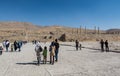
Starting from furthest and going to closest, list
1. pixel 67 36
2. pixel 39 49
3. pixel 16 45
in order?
pixel 67 36
pixel 16 45
pixel 39 49

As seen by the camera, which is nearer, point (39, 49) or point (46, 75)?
point (46, 75)

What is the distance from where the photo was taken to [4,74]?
1273 cm

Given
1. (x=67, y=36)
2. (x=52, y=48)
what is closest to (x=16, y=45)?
(x=52, y=48)

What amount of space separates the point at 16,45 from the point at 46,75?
24471mm

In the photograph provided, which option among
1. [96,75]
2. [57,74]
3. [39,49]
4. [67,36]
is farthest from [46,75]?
[67,36]

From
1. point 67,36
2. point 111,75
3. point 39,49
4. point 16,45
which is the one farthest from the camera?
point 67,36

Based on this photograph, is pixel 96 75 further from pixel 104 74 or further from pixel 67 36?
pixel 67 36

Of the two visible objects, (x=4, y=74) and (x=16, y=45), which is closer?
(x=4, y=74)

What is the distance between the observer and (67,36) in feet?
413

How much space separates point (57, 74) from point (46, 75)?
65 cm

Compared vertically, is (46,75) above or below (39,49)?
below

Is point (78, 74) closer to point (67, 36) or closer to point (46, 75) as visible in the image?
point (46, 75)

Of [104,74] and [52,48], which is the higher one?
[52,48]

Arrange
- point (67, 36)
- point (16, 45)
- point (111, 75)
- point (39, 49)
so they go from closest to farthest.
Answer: point (111, 75)
point (39, 49)
point (16, 45)
point (67, 36)
